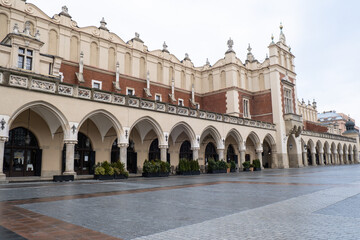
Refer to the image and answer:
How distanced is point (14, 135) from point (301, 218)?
19942 mm

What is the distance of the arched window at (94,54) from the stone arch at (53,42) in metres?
3.25

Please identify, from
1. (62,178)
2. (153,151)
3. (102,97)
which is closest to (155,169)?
(102,97)

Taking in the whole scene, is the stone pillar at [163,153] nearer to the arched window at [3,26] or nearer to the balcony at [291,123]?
the arched window at [3,26]

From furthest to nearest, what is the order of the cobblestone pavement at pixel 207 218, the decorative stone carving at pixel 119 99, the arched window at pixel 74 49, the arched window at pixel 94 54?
the arched window at pixel 94 54 → the arched window at pixel 74 49 → the decorative stone carving at pixel 119 99 → the cobblestone pavement at pixel 207 218

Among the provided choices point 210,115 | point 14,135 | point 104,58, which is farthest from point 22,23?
point 210,115

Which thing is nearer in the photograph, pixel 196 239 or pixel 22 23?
pixel 196 239

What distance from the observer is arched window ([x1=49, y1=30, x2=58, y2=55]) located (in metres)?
23.7

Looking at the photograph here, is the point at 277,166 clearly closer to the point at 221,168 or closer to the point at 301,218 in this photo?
the point at 221,168

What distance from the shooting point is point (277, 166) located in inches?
1417

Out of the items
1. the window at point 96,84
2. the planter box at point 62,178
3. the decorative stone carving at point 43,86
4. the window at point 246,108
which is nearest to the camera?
the decorative stone carving at point 43,86

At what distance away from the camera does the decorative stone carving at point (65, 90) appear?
1698 centimetres

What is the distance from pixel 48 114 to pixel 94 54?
9724 mm

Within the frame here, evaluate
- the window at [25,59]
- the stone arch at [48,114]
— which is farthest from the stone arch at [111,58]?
the stone arch at [48,114]

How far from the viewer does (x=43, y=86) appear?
A: 1617 cm
